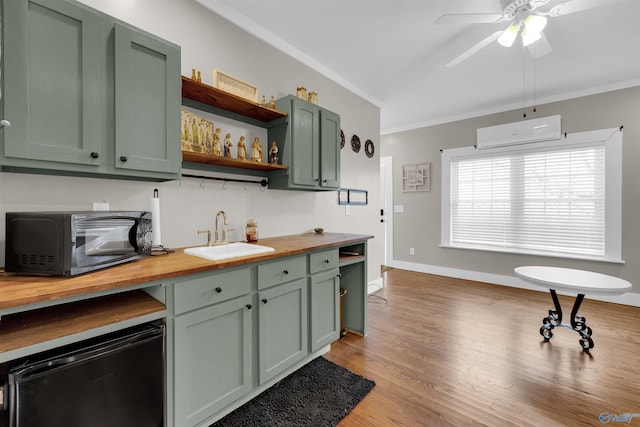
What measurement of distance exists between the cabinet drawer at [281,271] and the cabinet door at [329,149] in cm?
96

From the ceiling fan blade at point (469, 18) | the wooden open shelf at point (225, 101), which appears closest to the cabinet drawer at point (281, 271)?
the wooden open shelf at point (225, 101)

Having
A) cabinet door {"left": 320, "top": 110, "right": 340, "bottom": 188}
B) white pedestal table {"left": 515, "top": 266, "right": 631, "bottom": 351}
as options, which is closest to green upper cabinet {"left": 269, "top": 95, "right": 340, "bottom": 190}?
cabinet door {"left": 320, "top": 110, "right": 340, "bottom": 188}

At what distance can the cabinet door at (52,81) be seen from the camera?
112 centimetres

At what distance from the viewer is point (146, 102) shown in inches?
58.4

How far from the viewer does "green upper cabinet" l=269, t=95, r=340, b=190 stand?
235cm

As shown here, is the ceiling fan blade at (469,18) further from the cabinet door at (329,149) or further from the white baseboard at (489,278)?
the white baseboard at (489,278)

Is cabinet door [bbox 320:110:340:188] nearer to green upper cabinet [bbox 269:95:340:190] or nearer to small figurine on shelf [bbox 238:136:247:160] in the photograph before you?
green upper cabinet [bbox 269:95:340:190]

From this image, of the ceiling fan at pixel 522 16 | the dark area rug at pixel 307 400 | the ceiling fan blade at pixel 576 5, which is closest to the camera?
the dark area rug at pixel 307 400

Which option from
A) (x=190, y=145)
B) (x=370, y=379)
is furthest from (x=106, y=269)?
(x=370, y=379)

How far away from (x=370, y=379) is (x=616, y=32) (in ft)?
12.2

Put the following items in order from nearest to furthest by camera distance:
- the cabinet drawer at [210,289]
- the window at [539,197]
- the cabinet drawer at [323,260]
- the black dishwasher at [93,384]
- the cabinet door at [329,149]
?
the black dishwasher at [93,384], the cabinet drawer at [210,289], the cabinet drawer at [323,260], the cabinet door at [329,149], the window at [539,197]

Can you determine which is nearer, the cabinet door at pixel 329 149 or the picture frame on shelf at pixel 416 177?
the cabinet door at pixel 329 149

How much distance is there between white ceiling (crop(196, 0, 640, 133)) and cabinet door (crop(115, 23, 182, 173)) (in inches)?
36.1

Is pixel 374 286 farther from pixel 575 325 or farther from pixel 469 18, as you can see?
pixel 469 18
